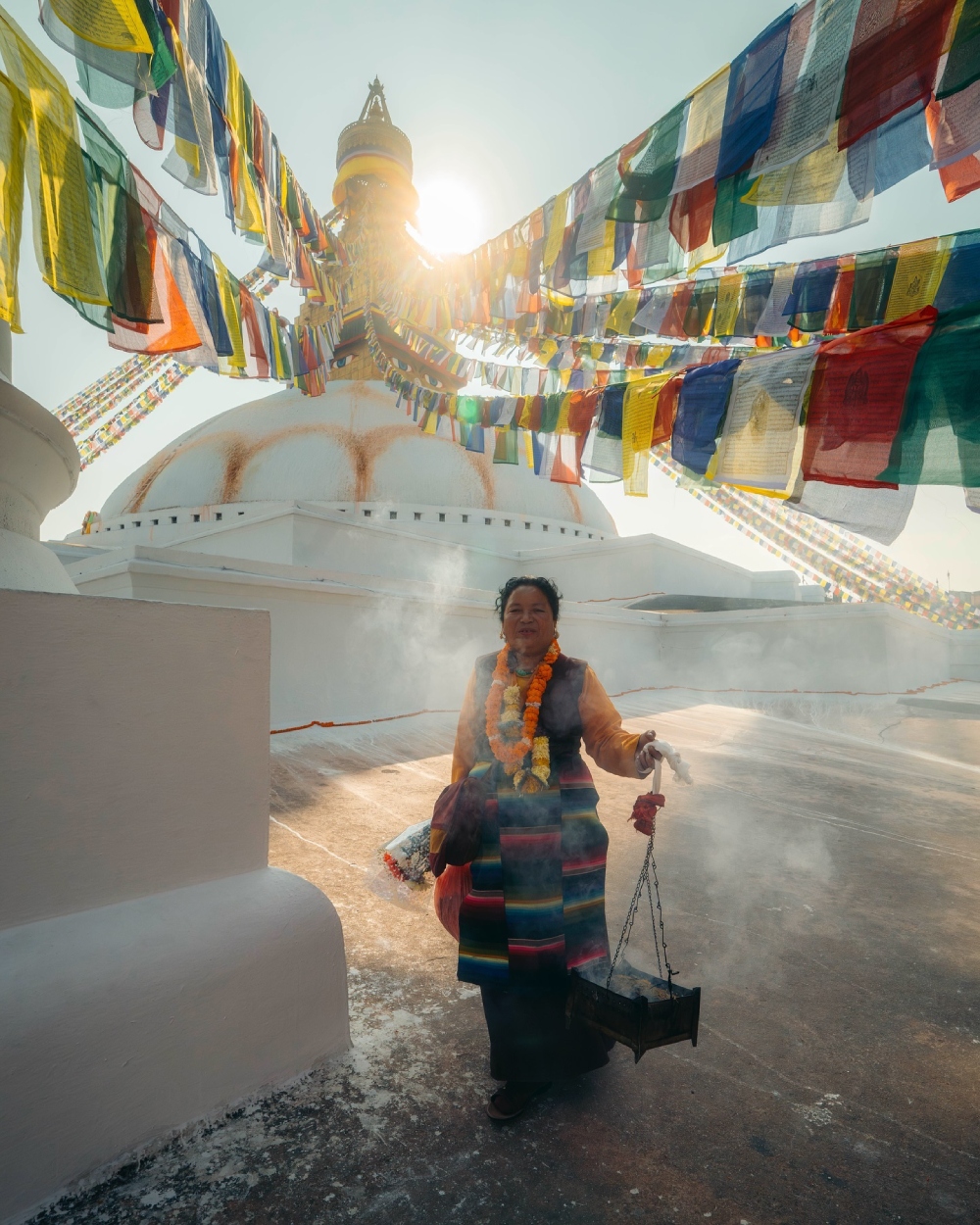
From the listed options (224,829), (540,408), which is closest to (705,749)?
(540,408)

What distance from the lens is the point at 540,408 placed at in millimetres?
5879

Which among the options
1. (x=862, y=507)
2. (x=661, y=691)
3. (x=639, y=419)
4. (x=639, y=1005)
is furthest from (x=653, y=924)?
(x=661, y=691)

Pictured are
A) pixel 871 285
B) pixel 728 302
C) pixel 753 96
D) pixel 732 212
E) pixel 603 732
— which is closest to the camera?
pixel 603 732

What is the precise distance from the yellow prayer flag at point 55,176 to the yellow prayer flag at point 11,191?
0.06m

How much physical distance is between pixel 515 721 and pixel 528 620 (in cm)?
31

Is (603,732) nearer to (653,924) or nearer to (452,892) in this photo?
(452,892)

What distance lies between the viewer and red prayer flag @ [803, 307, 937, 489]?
2926mm

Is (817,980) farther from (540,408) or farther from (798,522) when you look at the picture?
(798,522)

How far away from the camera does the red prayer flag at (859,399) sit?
9.60ft

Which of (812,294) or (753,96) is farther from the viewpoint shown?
(812,294)

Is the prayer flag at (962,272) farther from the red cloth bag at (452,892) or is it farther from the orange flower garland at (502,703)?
the red cloth bag at (452,892)

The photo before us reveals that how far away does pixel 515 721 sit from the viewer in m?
1.98

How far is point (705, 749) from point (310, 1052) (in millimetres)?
5408

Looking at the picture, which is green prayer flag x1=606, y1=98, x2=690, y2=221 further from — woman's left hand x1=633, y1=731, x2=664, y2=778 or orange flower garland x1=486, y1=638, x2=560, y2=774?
woman's left hand x1=633, y1=731, x2=664, y2=778
